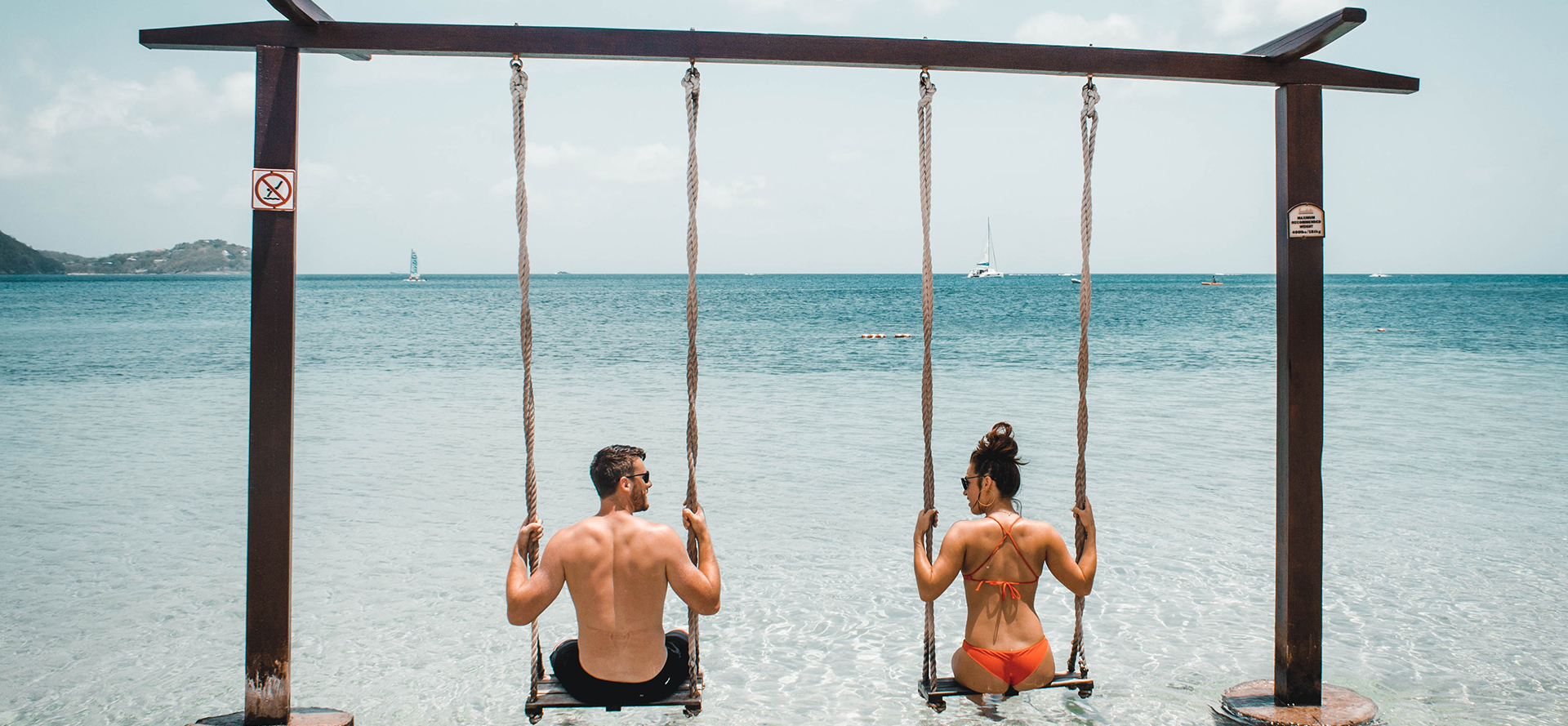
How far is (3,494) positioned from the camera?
8320 millimetres

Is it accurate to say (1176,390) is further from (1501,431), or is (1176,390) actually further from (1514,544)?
(1514,544)

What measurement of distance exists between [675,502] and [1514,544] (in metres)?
6.63

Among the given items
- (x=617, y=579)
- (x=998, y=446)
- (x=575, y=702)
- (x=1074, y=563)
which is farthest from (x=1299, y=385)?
(x=575, y=702)

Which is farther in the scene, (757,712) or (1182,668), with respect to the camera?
(1182,668)

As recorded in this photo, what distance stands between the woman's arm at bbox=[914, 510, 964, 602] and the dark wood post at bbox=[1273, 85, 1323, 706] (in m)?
1.20

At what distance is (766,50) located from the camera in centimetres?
304

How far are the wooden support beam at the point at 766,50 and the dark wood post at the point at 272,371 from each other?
5.3 inches

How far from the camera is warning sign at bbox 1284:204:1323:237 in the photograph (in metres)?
3.24

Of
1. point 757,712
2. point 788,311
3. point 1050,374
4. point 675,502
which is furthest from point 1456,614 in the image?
point 788,311

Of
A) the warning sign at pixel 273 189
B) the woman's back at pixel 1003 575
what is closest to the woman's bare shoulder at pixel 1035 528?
the woman's back at pixel 1003 575

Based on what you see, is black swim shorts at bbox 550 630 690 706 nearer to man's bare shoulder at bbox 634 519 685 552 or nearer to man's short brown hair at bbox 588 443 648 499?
man's bare shoulder at bbox 634 519 685 552

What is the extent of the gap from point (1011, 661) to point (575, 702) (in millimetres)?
1375

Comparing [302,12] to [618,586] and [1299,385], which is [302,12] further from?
[1299,385]

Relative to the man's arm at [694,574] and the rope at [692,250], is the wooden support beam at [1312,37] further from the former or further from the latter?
the man's arm at [694,574]
